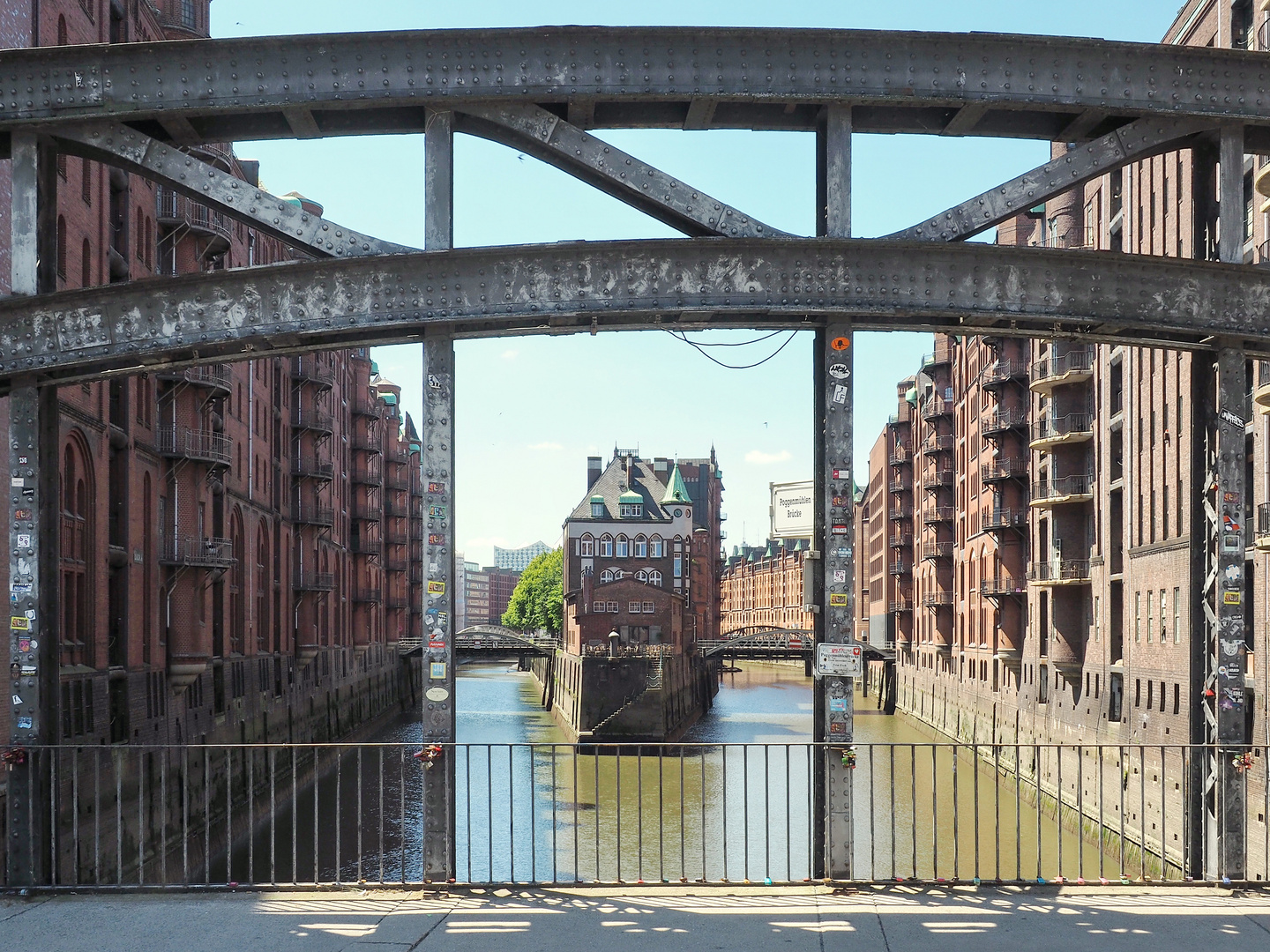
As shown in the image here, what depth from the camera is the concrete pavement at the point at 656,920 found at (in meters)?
7.79

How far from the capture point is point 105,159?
996 centimetres

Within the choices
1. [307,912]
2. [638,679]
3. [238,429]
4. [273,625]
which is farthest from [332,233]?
[638,679]

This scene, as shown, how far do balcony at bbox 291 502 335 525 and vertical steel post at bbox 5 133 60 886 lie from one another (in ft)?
152

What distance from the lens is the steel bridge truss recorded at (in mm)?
9422

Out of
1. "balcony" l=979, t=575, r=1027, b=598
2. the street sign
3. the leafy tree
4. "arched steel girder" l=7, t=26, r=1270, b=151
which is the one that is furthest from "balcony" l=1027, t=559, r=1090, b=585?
the leafy tree

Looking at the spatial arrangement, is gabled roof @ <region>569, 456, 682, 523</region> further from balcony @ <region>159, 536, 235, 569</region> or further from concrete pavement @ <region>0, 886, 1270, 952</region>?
concrete pavement @ <region>0, 886, 1270, 952</region>

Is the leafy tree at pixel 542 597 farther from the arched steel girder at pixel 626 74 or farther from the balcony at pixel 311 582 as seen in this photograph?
the arched steel girder at pixel 626 74

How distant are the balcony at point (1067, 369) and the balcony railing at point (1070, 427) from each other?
3.83ft

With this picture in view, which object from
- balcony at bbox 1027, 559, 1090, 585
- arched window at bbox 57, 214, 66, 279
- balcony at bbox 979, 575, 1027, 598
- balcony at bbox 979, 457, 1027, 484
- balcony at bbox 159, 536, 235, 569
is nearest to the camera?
arched window at bbox 57, 214, 66, 279

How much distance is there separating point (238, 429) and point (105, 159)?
34.2 m

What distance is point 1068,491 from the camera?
1686 inches

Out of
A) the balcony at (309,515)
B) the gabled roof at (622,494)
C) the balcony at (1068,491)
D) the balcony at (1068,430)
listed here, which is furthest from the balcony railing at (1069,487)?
the gabled roof at (622,494)

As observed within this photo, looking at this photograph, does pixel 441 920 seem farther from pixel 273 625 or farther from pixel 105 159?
pixel 273 625

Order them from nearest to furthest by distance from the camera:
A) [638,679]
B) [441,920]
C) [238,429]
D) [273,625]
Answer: [441,920], [238,429], [273,625], [638,679]
